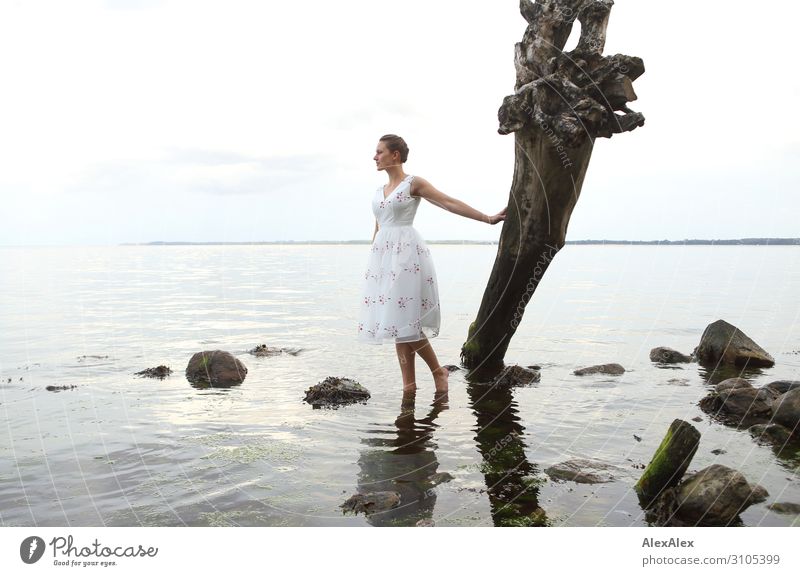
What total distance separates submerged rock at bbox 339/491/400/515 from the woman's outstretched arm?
11.7 ft

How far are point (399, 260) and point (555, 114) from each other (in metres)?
2.57

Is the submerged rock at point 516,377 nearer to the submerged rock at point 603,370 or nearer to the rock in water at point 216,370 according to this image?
the submerged rock at point 603,370

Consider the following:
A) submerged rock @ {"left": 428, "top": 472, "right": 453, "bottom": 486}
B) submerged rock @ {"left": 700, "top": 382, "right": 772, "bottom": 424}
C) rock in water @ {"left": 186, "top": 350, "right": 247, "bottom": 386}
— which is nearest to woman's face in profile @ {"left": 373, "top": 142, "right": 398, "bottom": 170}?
submerged rock @ {"left": 428, "top": 472, "right": 453, "bottom": 486}

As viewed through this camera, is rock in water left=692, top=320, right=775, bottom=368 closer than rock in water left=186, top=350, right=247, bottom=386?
No

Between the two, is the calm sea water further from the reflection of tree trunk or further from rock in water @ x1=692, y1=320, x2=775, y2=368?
the reflection of tree trunk

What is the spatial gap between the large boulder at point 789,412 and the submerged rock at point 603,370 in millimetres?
3483

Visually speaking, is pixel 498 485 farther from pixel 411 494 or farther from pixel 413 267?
pixel 413 267

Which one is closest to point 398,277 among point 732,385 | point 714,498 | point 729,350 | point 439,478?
point 439,478

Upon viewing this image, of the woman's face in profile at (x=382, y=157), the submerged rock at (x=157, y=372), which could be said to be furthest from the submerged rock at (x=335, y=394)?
the submerged rock at (x=157, y=372)

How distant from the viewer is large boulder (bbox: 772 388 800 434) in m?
6.94

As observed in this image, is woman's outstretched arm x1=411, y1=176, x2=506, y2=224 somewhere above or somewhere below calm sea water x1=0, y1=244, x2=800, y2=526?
above

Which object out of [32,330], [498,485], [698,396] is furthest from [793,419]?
[32,330]

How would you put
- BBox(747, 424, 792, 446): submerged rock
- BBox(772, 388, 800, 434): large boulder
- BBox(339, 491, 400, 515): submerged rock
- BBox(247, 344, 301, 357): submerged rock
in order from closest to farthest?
BBox(339, 491, 400, 515): submerged rock → BBox(747, 424, 792, 446): submerged rock → BBox(772, 388, 800, 434): large boulder → BBox(247, 344, 301, 357): submerged rock

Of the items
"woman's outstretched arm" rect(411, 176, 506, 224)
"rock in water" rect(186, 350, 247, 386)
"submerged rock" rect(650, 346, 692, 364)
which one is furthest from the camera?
"submerged rock" rect(650, 346, 692, 364)
